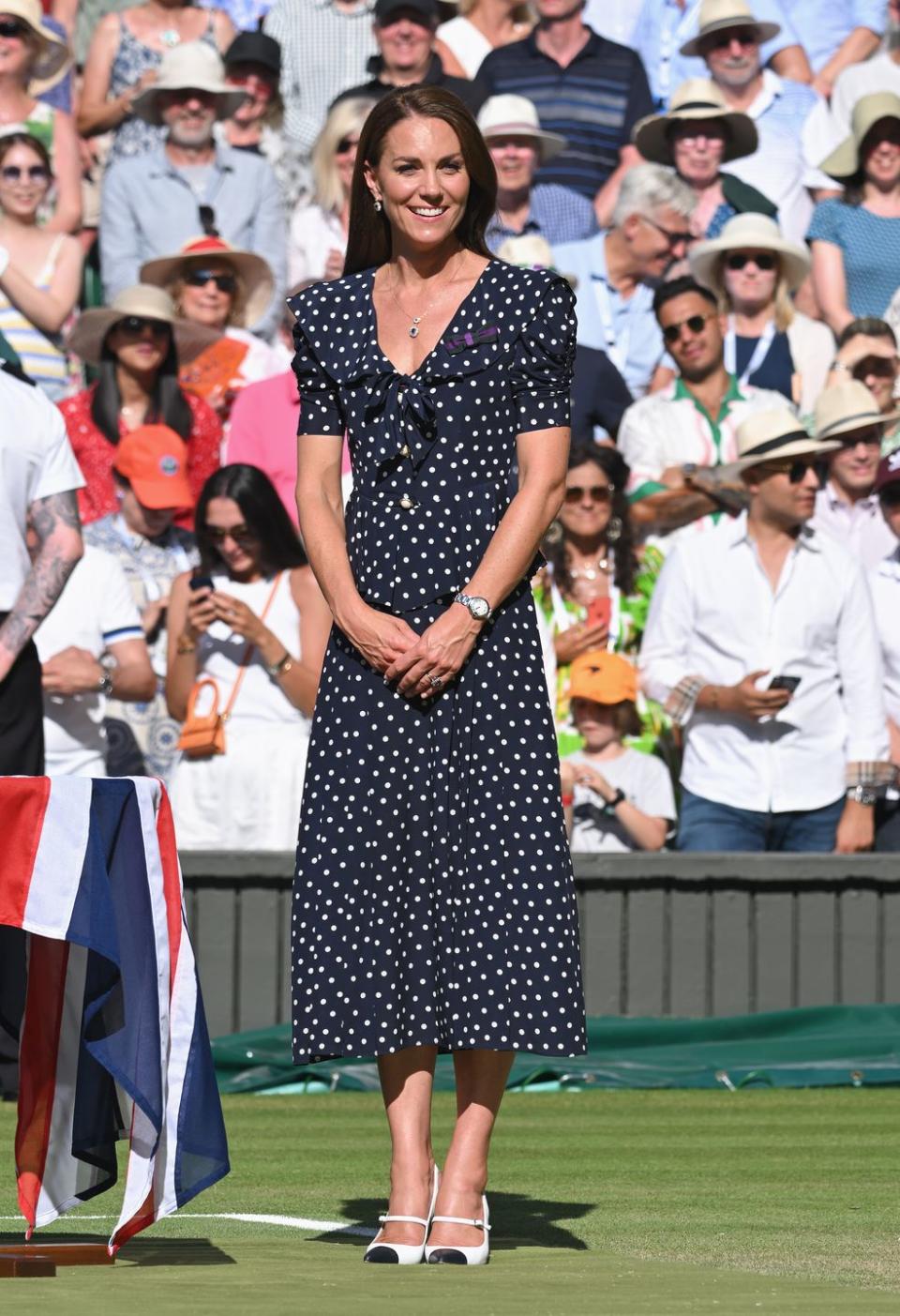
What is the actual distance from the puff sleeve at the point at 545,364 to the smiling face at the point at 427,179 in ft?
0.85

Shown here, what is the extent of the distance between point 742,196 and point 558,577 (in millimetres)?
3576

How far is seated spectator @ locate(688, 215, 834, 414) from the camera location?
13078 millimetres

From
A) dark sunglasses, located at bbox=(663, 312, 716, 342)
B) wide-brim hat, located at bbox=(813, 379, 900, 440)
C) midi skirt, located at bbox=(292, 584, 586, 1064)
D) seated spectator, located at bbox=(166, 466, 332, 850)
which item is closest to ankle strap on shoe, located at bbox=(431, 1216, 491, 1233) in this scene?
midi skirt, located at bbox=(292, 584, 586, 1064)

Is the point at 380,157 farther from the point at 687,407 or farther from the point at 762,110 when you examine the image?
the point at 762,110

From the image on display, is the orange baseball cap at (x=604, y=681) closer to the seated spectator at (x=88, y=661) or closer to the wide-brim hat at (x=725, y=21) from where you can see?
the seated spectator at (x=88, y=661)

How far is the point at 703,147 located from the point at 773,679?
4.43m

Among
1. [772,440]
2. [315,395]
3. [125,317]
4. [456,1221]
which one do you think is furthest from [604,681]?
[456,1221]

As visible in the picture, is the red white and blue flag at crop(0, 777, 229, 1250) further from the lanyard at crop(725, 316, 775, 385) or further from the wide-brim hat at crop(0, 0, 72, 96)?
the wide-brim hat at crop(0, 0, 72, 96)

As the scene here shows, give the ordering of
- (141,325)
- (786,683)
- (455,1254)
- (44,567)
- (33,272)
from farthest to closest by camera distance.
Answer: (33,272) < (141,325) < (786,683) < (44,567) < (455,1254)

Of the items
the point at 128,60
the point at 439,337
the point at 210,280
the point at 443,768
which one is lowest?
the point at 443,768

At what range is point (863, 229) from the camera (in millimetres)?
13727

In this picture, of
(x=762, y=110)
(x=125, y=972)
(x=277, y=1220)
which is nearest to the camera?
(x=125, y=972)

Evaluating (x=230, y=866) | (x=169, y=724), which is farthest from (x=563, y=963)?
(x=169, y=724)

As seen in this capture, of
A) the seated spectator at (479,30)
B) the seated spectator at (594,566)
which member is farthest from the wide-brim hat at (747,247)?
the seated spectator at (479,30)
